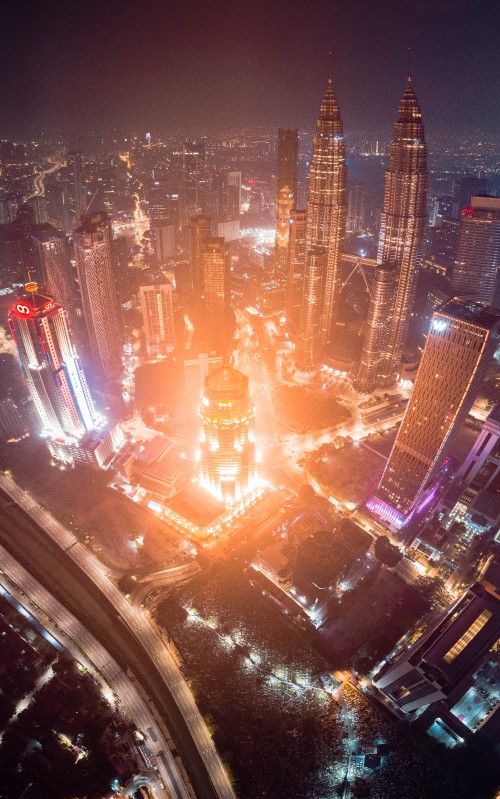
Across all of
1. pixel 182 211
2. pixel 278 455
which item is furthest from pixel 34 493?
pixel 182 211

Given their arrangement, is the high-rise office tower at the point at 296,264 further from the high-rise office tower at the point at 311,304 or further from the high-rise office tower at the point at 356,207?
the high-rise office tower at the point at 356,207

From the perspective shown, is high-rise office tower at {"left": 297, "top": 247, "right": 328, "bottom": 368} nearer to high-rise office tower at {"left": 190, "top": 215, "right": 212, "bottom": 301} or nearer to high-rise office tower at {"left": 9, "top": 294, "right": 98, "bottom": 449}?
high-rise office tower at {"left": 190, "top": 215, "right": 212, "bottom": 301}

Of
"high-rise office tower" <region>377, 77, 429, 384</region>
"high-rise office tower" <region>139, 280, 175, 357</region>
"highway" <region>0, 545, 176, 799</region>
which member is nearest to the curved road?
"high-rise office tower" <region>139, 280, 175, 357</region>

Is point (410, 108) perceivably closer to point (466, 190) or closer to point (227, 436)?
point (227, 436)

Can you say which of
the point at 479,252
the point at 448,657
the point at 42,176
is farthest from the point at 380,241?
the point at 42,176

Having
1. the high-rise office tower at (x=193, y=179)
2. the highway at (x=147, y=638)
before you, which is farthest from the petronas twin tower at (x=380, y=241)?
the high-rise office tower at (x=193, y=179)

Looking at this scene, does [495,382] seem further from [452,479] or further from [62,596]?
[62,596]

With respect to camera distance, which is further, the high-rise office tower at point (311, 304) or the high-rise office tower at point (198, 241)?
the high-rise office tower at point (198, 241)
